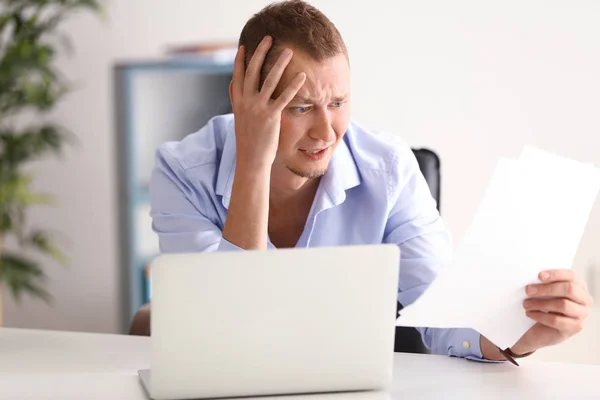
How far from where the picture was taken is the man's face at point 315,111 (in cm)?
139

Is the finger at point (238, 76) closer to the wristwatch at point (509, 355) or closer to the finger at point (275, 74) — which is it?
the finger at point (275, 74)

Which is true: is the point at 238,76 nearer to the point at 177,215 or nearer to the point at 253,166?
the point at 253,166

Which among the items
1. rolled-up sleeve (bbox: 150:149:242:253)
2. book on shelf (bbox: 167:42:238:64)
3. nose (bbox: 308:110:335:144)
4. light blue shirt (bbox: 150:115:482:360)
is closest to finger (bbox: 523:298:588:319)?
light blue shirt (bbox: 150:115:482:360)

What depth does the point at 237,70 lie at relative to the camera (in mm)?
1483

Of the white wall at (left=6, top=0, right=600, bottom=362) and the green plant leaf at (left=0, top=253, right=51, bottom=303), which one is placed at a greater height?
the white wall at (left=6, top=0, right=600, bottom=362)

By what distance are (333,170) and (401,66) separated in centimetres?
171

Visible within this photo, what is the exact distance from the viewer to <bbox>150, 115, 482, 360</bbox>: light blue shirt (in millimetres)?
1509

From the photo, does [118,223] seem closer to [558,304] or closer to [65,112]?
[65,112]

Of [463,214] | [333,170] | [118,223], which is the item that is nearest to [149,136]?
[118,223]

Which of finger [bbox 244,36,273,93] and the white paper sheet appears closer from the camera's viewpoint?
the white paper sheet

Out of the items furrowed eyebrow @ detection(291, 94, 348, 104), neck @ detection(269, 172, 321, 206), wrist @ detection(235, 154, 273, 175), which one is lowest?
neck @ detection(269, 172, 321, 206)

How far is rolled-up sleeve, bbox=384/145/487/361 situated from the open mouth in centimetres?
18

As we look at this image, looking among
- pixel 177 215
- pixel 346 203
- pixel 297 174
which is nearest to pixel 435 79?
pixel 346 203

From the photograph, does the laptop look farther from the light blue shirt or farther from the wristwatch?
the light blue shirt
